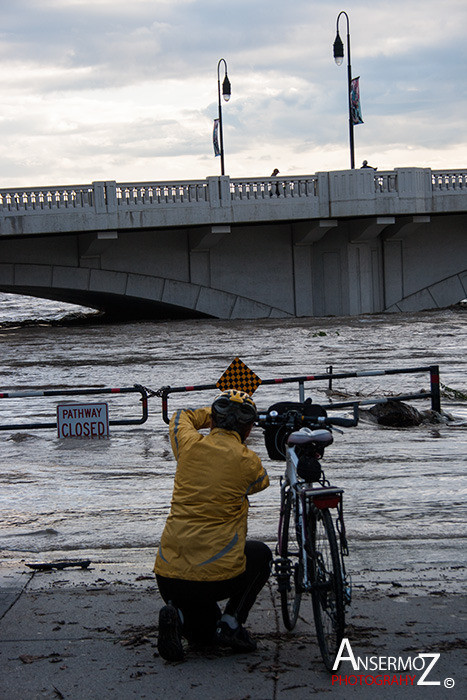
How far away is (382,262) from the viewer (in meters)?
35.8

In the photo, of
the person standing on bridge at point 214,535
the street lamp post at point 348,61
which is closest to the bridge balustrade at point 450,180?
the street lamp post at point 348,61

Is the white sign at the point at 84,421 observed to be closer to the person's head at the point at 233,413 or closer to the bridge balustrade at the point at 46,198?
the person's head at the point at 233,413

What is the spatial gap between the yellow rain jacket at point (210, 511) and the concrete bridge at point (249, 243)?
25.1 metres

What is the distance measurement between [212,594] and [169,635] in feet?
1.02

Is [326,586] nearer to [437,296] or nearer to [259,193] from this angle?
[259,193]

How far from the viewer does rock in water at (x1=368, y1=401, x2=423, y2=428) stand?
13.5 metres

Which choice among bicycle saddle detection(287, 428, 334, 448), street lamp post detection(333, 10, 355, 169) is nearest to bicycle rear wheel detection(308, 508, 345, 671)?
bicycle saddle detection(287, 428, 334, 448)

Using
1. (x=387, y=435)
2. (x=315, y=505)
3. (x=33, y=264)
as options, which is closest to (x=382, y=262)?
(x=33, y=264)

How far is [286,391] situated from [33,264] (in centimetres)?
1637

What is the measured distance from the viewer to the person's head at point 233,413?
4.70 meters

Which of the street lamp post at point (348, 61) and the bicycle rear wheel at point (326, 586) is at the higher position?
the street lamp post at point (348, 61)

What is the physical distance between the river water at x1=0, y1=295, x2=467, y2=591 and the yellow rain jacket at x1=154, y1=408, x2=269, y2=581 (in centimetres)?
143

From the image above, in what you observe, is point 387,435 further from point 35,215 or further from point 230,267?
point 230,267

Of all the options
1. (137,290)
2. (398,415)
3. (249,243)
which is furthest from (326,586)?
(249,243)
